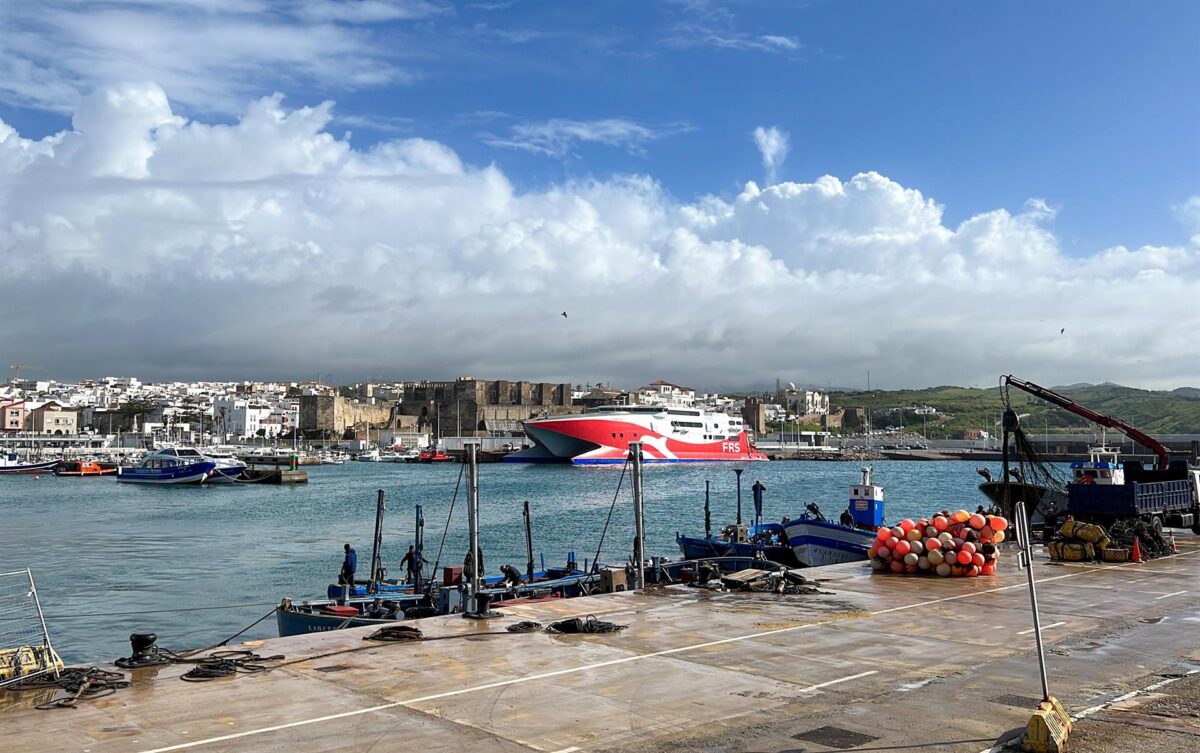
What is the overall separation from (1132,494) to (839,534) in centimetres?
675

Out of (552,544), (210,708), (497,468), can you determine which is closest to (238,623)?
(210,708)

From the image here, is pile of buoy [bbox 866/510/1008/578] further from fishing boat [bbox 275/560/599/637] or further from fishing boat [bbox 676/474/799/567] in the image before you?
fishing boat [bbox 275/560/599/637]

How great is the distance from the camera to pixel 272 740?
23.3 feet

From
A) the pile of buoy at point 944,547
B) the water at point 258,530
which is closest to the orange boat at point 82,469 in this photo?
the water at point 258,530

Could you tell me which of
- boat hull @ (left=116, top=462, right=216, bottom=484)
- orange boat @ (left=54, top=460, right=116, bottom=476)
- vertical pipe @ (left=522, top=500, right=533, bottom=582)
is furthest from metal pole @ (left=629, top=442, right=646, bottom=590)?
orange boat @ (left=54, top=460, right=116, bottom=476)

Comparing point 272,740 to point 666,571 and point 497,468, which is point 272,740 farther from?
point 497,468

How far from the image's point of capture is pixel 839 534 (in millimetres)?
22125

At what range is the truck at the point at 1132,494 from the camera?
2127cm

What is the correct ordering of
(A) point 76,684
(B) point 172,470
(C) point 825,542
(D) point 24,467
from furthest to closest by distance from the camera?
1. (D) point 24,467
2. (B) point 172,470
3. (C) point 825,542
4. (A) point 76,684

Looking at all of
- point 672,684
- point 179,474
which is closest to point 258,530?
point 672,684

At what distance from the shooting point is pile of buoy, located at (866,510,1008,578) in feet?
53.3

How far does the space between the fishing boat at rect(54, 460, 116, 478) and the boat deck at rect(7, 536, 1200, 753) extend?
88745 mm

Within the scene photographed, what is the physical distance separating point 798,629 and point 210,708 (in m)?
7.03

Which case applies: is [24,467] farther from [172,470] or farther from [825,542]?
[825,542]
